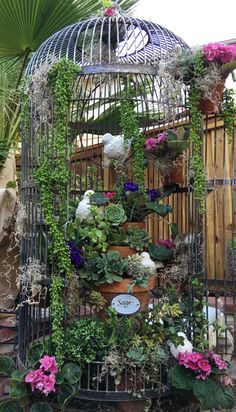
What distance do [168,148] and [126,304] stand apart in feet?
3.93

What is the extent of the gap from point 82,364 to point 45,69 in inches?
71.3

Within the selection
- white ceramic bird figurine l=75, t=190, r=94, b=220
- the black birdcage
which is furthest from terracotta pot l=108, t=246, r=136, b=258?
the black birdcage

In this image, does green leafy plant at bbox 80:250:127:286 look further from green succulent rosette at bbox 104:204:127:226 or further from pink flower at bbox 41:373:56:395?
pink flower at bbox 41:373:56:395

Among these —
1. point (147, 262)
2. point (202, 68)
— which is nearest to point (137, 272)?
point (147, 262)

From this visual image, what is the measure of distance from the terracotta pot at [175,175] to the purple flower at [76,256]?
1016mm

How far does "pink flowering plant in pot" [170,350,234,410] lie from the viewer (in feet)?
7.63

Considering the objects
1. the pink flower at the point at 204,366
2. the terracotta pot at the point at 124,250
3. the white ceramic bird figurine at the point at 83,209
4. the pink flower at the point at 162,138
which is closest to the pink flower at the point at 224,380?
the pink flower at the point at 204,366

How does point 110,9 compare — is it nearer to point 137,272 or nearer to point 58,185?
point 58,185

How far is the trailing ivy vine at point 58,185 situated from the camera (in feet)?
8.09

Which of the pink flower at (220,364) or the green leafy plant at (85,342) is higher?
the green leafy plant at (85,342)

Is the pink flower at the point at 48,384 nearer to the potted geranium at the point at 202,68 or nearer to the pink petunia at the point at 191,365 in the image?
the pink petunia at the point at 191,365

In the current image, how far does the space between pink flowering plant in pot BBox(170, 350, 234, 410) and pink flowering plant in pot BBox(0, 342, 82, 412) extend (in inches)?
23.2

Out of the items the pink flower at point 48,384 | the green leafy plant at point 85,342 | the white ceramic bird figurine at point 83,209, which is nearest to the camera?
the pink flower at point 48,384

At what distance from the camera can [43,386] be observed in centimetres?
226
